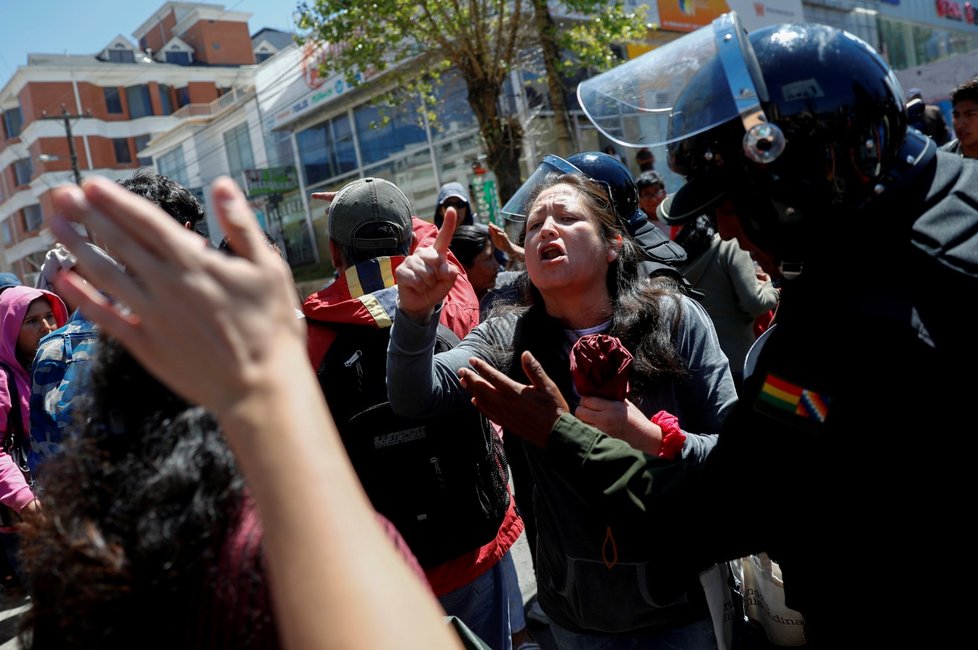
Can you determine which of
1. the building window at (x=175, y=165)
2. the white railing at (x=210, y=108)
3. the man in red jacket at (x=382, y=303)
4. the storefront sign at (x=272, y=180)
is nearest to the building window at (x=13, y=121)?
the white railing at (x=210, y=108)

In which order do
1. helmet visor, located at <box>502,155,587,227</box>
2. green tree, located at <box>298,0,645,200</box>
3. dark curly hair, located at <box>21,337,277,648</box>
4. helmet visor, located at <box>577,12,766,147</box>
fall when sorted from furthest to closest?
green tree, located at <box>298,0,645,200</box> < helmet visor, located at <box>502,155,587,227</box> < helmet visor, located at <box>577,12,766,147</box> < dark curly hair, located at <box>21,337,277,648</box>

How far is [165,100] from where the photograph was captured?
42469 mm

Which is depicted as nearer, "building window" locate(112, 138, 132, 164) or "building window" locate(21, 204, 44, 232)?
"building window" locate(112, 138, 132, 164)


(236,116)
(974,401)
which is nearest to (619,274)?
(974,401)

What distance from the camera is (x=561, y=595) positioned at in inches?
81.7

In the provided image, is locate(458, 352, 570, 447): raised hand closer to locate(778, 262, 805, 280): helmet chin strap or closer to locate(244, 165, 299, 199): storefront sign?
locate(778, 262, 805, 280): helmet chin strap

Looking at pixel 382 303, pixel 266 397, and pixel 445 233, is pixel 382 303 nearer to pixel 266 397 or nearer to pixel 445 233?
pixel 445 233

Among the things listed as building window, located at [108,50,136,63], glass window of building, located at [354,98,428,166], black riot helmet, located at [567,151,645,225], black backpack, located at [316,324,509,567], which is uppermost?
building window, located at [108,50,136,63]

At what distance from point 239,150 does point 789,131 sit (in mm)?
31262

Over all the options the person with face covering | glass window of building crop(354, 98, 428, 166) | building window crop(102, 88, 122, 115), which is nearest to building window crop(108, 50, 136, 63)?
building window crop(102, 88, 122, 115)

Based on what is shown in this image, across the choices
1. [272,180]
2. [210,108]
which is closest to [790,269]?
[272,180]

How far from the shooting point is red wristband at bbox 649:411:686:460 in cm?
183

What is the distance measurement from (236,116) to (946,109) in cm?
2503

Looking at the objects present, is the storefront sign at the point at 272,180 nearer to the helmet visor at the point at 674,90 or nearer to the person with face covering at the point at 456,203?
the person with face covering at the point at 456,203
